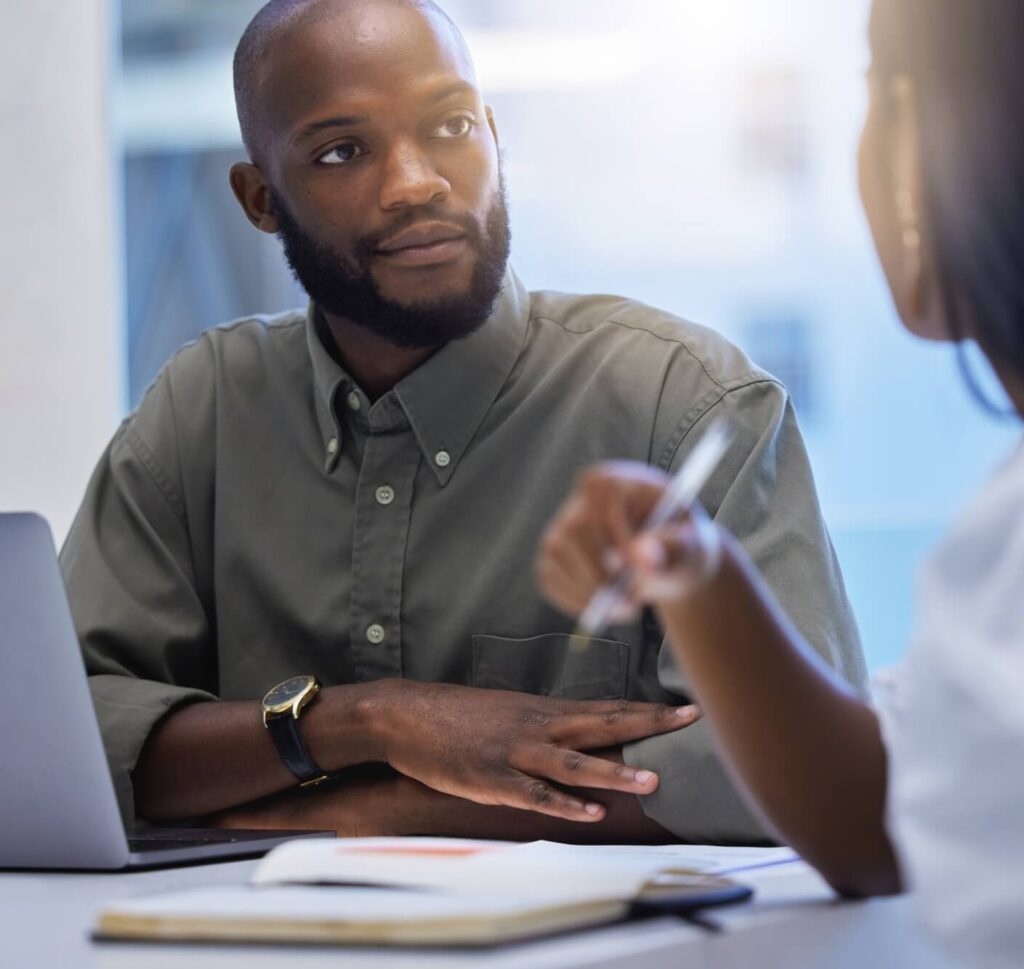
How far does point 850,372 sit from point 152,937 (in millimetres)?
2703

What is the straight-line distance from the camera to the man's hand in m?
1.32

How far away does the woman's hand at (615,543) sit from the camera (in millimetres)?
723

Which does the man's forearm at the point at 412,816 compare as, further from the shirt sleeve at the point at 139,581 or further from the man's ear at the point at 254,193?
the man's ear at the point at 254,193

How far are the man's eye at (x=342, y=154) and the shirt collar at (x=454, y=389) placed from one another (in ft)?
0.68

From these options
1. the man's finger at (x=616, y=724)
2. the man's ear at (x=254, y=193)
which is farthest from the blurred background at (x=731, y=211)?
the man's finger at (x=616, y=724)

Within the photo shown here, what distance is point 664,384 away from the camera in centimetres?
155

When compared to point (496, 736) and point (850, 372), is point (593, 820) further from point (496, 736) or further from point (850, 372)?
point (850, 372)

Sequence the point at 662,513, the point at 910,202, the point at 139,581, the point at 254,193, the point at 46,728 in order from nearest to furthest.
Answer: the point at 662,513
the point at 910,202
the point at 46,728
the point at 139,581
the point at 254,193

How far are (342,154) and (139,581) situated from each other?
52cm

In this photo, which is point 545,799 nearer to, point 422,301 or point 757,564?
point 757,564

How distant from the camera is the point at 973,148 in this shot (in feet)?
2.66

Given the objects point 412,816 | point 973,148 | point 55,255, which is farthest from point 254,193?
point 973,148

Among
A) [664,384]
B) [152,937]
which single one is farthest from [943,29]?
[664,384]

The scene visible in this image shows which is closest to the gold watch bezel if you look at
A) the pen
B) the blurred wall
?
the pen
